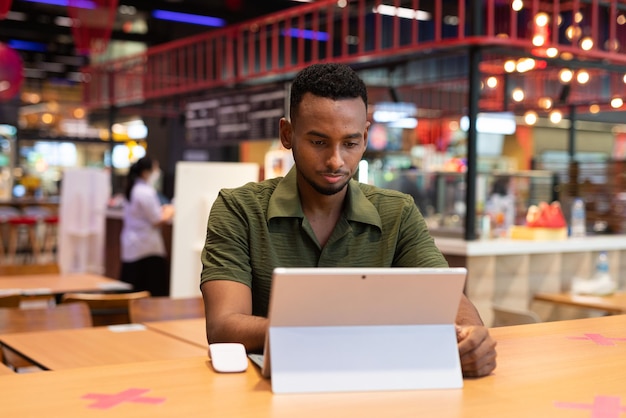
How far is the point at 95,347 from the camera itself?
3365 mm

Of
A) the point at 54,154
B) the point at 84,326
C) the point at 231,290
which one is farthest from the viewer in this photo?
the point at 54,154

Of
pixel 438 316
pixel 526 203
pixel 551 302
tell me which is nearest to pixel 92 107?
Result: pixel 526 203

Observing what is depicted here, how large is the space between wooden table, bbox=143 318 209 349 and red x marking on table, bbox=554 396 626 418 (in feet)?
6.96

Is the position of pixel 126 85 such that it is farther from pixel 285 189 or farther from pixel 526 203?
A: pixel 285 189

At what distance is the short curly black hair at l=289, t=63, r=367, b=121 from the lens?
1891mm

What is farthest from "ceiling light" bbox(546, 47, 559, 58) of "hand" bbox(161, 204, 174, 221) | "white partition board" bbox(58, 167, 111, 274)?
"white partition board" bbox(58, 167, 111, 274)

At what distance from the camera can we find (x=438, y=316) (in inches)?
64.4

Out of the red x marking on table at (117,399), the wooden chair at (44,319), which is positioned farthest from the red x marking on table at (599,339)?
Answer: the wooden chair at (44,319)

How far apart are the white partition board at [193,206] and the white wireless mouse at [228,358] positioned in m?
3.42

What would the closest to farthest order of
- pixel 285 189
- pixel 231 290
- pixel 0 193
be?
1. pixel 231 290
2. pixel 285 189
3. pixel 0 193

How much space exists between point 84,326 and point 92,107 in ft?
29.9

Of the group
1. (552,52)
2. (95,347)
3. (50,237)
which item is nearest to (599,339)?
(95,347)

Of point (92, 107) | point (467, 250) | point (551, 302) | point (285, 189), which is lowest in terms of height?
point (551, 302)

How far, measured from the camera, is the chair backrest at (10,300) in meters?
4.71
